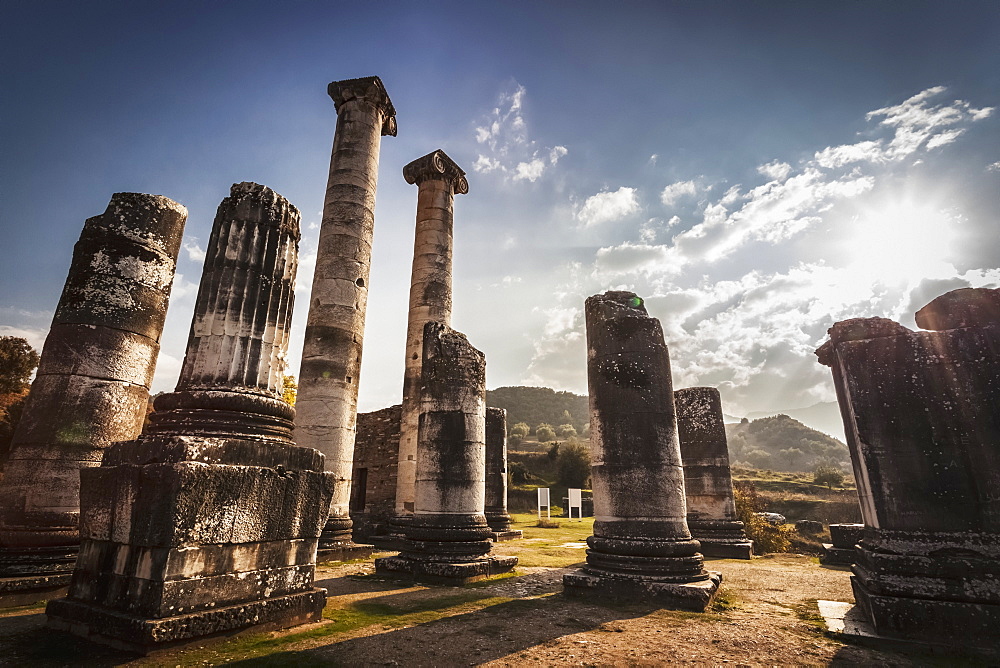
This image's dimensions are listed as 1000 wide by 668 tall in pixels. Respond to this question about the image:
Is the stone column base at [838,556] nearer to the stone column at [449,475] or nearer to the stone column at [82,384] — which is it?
the stone column at [449,475]

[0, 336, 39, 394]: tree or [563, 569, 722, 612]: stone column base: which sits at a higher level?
[0, 336, 39, 394]: tree

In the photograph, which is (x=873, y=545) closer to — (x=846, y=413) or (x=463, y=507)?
(x=846, y=413)

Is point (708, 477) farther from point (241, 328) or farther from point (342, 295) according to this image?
point (241, 328)

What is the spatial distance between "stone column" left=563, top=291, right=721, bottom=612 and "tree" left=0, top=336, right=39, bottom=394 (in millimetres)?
24694

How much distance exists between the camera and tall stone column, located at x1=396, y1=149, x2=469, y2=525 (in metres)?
13.1

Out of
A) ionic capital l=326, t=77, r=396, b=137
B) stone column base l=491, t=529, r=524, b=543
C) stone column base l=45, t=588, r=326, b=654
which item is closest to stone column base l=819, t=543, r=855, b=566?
stone column base l=491, t=529, r=524, b=543

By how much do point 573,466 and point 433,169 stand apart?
2963 cm

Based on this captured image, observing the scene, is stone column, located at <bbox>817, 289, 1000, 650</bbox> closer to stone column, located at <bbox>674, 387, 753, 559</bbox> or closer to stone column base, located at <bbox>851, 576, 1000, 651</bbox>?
stone column base, located at <bbox>851, 576, 1000, 651</bbox>

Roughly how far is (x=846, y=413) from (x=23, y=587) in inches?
387

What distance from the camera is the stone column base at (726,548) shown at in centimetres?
1090

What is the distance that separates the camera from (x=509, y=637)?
180 inches

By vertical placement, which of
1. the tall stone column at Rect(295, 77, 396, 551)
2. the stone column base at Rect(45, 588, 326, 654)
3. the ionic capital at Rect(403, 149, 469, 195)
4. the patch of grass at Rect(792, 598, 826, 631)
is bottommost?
the patch of grass at Rect(792, 598, 826, 631)

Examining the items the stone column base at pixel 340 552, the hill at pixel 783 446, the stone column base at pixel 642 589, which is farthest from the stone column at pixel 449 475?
the hill at pixel 783 446

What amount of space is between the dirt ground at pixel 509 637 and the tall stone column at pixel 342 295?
13.8ft
